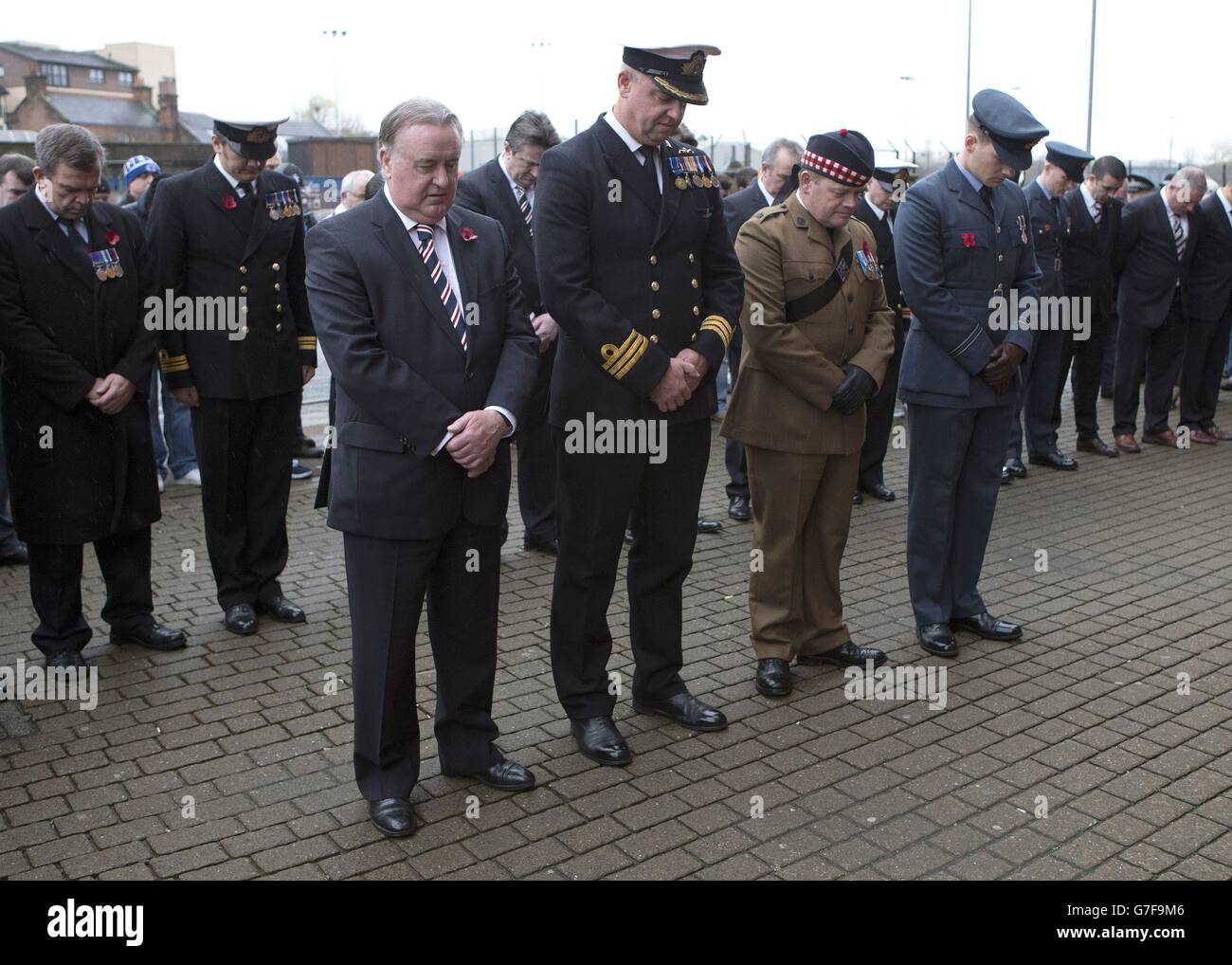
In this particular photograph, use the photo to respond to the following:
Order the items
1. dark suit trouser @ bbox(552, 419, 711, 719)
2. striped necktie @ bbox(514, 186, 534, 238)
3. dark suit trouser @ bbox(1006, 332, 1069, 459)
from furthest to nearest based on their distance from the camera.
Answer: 1. dark suit trouser @ bbox(1006, 332, 1069, 459)
2. striped necktie @ bbox(514, 186, 534, 238)
3. dark suit trouser @ bbox(552, 419, 711, 719)

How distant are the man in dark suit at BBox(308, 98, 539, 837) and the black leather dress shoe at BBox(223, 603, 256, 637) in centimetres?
197

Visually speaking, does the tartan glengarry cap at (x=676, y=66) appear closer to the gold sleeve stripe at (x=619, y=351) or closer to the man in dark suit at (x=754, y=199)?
the gold sleeve stripe at (x=619, y=351)

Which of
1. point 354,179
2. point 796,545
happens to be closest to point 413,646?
point 796,545

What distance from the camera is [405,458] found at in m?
3.97

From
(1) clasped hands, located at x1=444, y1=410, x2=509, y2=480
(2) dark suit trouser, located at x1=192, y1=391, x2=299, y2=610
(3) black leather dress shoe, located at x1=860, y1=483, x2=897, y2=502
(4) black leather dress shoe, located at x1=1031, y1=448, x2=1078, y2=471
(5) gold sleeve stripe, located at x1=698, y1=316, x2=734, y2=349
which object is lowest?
(3) black leather dress shoe, located at x1=860, y1=483, x2=897, y2=502

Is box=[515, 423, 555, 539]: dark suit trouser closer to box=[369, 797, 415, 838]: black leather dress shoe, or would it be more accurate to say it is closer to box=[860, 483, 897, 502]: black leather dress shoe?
box=[860, 483, 897, 502]: black leather dress shoe

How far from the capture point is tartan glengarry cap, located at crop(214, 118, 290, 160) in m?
5.66

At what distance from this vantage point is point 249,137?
5680 mm

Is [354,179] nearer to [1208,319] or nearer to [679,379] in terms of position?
[679,379]

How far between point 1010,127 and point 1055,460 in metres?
4.85

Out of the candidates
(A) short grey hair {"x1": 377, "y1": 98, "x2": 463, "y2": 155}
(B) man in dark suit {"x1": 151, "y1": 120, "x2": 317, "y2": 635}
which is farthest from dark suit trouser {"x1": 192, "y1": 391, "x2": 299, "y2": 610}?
(A) short grey hair {"x1": 377, "y1": 98, "x2": 463, "y2": 155}

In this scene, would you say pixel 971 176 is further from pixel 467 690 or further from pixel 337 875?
pixel 337 875

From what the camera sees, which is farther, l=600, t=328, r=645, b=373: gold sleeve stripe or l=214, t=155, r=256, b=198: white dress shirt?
l=214, t=155, r=256, b=198: white dress shirt

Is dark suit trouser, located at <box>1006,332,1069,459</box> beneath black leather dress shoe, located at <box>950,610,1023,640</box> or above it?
above
